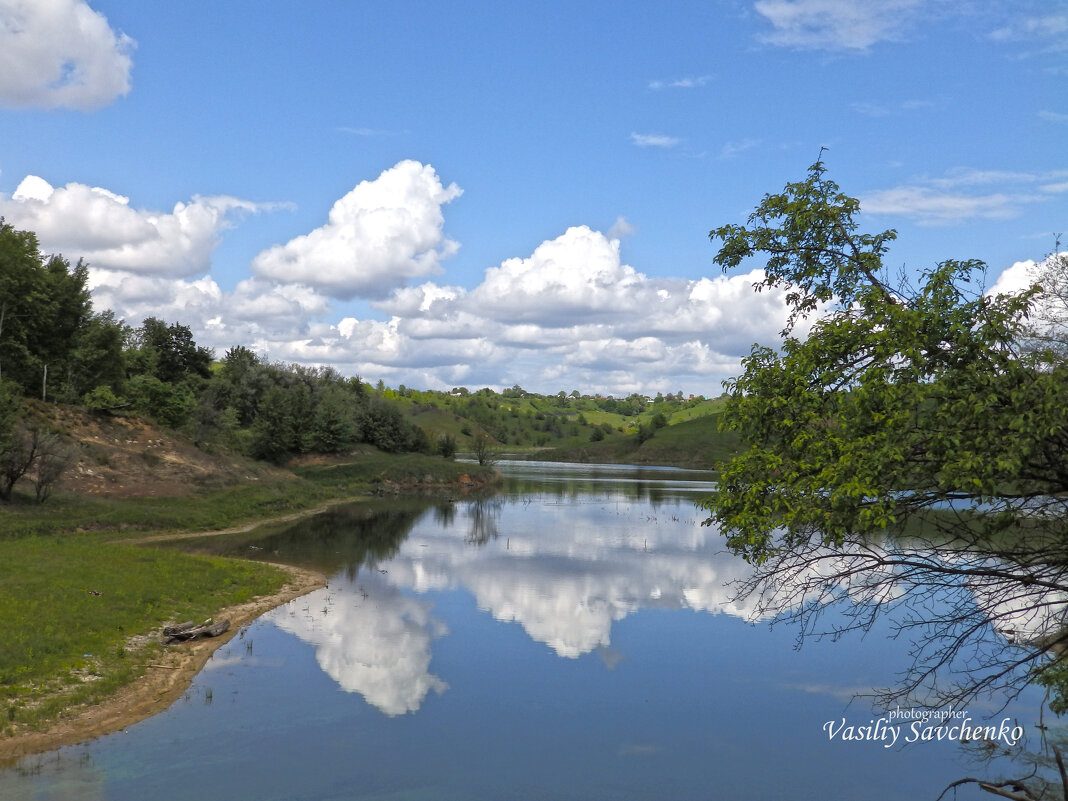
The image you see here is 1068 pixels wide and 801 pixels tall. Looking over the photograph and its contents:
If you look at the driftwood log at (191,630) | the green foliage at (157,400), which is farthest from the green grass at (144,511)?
the driftwood log at (191,630)

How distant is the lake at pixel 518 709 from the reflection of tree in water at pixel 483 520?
12443 millimetres

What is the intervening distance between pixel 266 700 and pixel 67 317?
47.9 m

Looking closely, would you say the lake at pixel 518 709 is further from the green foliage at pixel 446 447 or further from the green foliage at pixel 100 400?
the green foliage at pixel 446 447

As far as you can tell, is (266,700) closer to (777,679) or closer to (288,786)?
(288,786)

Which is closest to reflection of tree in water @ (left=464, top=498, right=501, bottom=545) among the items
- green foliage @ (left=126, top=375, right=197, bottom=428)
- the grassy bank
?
the grassy bank

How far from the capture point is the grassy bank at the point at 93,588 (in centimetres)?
1675

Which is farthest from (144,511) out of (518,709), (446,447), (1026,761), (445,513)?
(446,447)

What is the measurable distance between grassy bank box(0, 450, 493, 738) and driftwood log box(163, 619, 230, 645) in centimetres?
52

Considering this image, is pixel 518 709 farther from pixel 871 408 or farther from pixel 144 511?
pixel 144 511

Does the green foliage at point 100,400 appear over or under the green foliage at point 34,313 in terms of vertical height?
under

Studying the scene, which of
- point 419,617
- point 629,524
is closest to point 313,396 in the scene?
point 629,524

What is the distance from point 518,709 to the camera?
59.0ft

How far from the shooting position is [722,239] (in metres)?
11.0

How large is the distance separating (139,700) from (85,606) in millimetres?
6261
